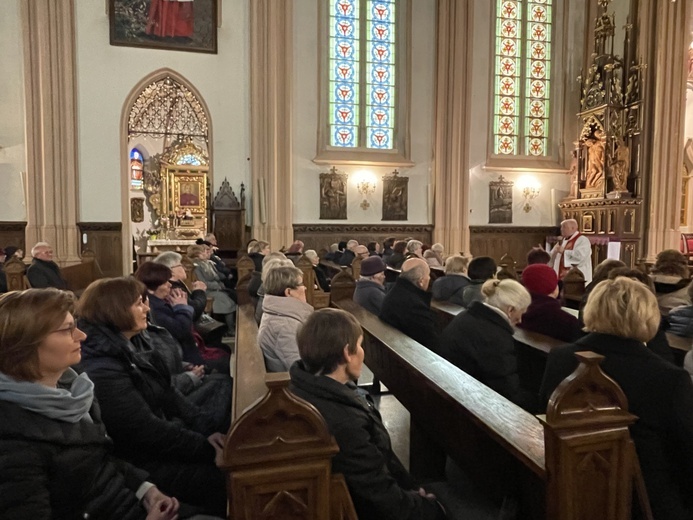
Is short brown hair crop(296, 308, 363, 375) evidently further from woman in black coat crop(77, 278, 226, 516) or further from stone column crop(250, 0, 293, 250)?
stone column crop(250, 0, 293, 250)

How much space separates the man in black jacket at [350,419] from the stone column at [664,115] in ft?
42.9

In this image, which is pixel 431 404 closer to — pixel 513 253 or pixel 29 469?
pixel 29 469

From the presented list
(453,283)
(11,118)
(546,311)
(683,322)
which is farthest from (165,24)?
(683,322)

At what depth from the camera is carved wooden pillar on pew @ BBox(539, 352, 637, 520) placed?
5.48 feet

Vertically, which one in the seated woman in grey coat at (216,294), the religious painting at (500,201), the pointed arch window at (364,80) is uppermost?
the pointed arch window at (364,80)

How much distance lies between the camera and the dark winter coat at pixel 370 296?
500 cm

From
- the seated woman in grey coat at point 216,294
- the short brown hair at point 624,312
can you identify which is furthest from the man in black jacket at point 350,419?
the seated woman in grey coat at point 216,294

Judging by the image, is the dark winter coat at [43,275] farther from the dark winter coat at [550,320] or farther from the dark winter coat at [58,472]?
the dark winter coat at [550,320]

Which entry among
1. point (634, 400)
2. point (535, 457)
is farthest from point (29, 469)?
point (634, 400)

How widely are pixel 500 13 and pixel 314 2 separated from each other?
5.36 m

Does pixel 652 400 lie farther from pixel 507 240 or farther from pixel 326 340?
pixel 507 240

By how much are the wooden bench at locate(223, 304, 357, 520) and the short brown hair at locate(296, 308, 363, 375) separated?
1.25ft

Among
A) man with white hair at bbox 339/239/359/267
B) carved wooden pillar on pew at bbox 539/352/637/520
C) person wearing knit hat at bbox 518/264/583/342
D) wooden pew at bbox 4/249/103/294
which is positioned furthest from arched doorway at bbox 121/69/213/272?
carved wooden pillar on pew at bbox 539/352/637/520

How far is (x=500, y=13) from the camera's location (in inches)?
569
